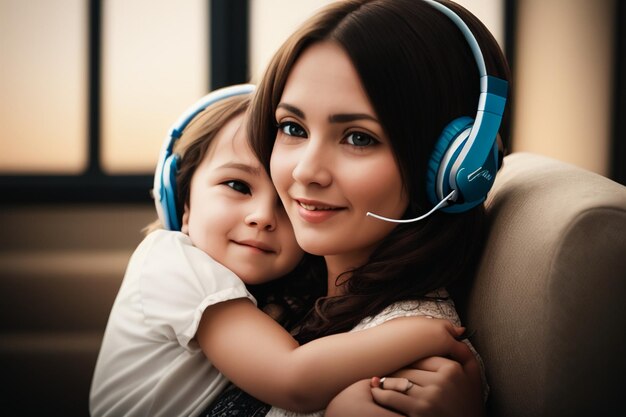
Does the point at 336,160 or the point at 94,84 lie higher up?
the point at 336,160

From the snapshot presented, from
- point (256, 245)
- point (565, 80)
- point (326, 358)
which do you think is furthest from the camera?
point (565, 80)

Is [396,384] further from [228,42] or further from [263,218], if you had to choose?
[228,42]

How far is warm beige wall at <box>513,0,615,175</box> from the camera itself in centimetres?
260

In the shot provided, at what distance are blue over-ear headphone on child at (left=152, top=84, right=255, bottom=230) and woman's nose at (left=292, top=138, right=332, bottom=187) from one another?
1.12 feet

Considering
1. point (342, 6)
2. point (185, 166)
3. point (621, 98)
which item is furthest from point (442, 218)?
point (621, 98)

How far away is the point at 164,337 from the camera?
1030 mm

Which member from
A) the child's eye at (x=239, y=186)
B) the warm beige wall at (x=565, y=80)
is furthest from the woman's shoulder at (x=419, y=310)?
the warm beige wall at (x=565, y=80)

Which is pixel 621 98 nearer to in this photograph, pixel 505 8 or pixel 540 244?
pixel 505 8

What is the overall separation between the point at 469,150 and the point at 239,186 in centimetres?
44

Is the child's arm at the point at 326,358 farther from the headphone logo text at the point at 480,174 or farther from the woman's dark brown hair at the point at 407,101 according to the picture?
the headphone logo text at the point at 480,174

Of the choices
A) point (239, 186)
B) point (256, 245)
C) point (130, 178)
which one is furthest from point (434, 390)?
point (130, 178)

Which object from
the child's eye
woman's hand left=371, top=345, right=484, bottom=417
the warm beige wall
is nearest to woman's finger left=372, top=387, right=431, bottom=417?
woman's hand left=371, top=345, right=484, bottom=417

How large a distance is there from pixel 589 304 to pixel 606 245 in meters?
0.07

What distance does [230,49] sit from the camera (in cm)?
254
